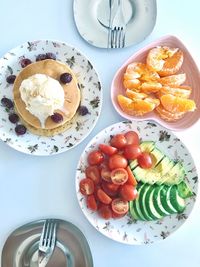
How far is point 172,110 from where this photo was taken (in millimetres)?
1452

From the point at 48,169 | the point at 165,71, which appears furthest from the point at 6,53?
the point at 165,71

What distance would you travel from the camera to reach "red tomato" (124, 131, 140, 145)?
1.48 metres

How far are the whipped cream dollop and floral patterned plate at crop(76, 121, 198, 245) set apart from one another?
0.17 meters

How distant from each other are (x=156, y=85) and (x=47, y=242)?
1.94 ft

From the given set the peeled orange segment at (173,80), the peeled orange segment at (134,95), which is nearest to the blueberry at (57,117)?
the peeled orange segment at (134,95)

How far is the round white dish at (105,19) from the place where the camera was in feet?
4.98

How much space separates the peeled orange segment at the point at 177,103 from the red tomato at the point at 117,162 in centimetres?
21

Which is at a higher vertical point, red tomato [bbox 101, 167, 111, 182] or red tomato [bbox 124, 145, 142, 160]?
red tomato [bbox 124, 145, 142, 160]

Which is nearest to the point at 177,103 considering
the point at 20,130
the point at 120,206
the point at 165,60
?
the point at 165,60

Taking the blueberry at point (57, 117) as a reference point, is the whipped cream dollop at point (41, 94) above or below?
above

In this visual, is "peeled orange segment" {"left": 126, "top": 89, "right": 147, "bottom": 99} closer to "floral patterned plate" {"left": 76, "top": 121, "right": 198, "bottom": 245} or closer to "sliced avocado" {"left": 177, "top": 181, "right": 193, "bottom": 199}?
"floral patterned plate" {"left": 76, "top": 121, "right": 198, "bottom": 245}

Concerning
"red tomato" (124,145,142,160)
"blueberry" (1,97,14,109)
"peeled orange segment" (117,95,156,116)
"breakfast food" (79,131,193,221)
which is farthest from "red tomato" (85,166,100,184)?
"blueberry" (1,97,14,109)

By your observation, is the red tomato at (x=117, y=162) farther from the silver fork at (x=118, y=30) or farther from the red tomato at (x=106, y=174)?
the silver fork at (x=118, y=30)

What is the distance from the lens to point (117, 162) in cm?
144
